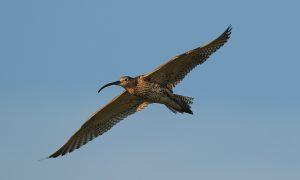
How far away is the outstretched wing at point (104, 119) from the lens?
27.0 m

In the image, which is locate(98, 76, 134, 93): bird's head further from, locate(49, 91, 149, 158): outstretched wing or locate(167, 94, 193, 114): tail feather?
locate(167, 94, 193, 114): tail feather

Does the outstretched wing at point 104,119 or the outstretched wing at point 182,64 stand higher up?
the outstretched wing at point 182,64

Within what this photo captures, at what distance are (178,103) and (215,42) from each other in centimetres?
194

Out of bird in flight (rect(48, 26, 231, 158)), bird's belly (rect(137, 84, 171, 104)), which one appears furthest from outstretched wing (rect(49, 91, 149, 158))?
bird's belly (rect(137, 84, 171, 104))

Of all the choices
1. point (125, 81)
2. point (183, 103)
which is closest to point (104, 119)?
point (125, 81)

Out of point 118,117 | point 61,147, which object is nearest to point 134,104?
point 118,117

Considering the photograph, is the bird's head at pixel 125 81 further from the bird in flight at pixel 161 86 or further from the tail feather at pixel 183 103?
the tail feather at pixel 183 103

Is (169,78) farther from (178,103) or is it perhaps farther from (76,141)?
(76,141)

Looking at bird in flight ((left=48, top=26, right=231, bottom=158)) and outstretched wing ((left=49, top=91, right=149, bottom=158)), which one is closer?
bird in flight ((left=48, top=26, right=231, bottom=158))

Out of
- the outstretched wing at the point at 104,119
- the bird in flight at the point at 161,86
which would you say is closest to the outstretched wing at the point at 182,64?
the bird in flight at the point at 161,86

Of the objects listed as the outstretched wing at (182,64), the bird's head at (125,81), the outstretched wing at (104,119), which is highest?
the outstretched wing at (182,64)

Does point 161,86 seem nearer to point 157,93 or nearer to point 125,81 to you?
point 157,93

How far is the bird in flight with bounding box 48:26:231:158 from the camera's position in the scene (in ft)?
84.1

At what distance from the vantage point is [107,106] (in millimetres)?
27078
